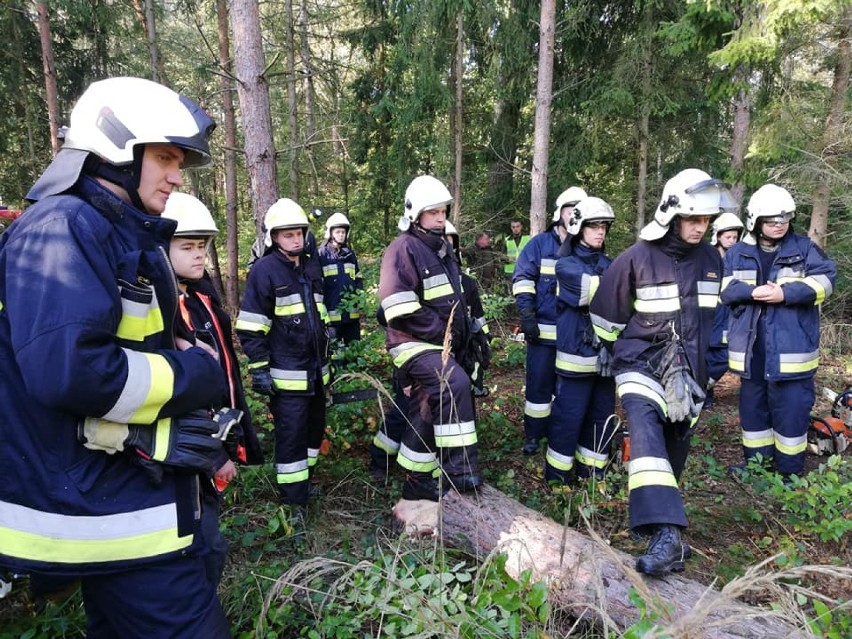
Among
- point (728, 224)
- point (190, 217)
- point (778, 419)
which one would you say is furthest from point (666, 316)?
point (728, 224)

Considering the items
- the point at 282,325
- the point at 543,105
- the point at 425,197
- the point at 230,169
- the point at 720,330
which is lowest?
the point at 720,330

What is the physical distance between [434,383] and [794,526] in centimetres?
270

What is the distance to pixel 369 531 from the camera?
140 inches

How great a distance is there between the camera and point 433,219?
3848 millimetres

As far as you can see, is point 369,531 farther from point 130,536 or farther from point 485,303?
point 485,303

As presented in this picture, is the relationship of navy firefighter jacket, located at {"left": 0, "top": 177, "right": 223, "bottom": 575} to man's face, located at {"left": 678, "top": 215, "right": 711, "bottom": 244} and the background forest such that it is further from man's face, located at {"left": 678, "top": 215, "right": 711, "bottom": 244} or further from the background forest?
man's face, located at {"left": 678, "top": 215, "right": 711, "bottom": 244}

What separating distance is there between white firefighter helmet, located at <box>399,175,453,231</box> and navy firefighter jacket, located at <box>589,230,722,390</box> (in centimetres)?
133

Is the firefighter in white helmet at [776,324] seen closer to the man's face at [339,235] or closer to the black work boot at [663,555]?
the black work boot at [663,555]

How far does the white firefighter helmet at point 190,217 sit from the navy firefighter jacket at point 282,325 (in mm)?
726

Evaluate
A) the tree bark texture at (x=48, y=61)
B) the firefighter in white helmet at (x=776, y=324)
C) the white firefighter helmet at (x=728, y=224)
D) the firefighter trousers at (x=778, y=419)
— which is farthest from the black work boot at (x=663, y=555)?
the tree bark texture at (x=48, y=61)

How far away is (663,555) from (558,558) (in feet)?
1.76

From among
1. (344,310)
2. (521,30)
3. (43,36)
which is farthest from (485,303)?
(43,36)

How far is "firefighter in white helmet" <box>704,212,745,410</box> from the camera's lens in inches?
247

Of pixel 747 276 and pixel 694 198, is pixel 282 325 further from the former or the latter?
pixel 747 276
